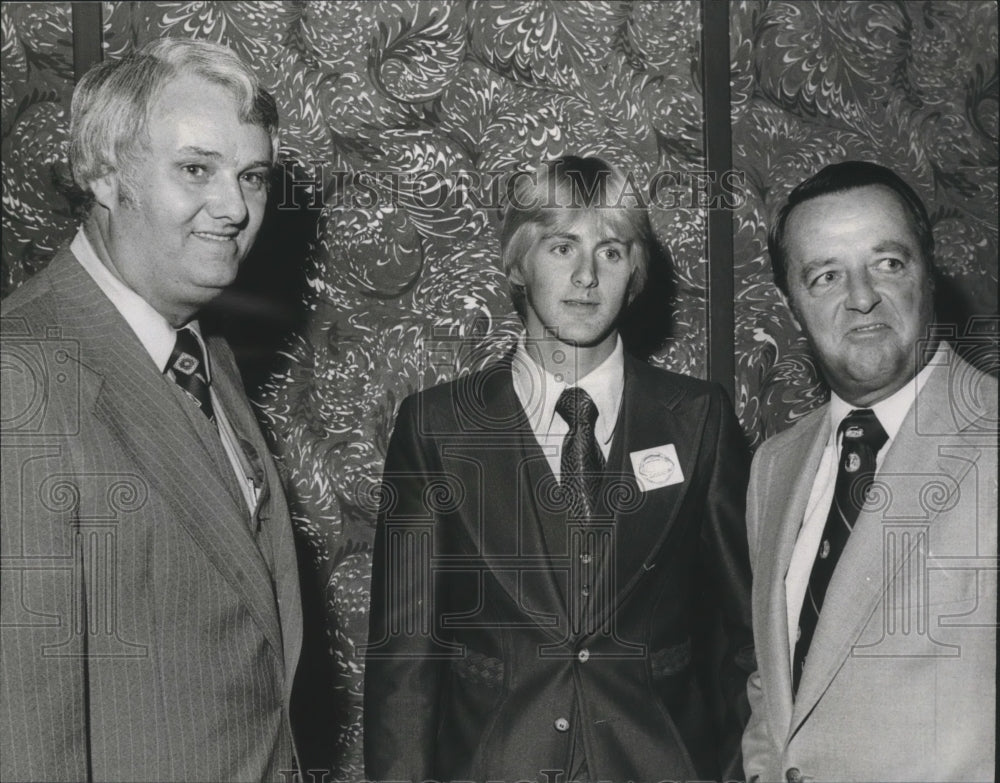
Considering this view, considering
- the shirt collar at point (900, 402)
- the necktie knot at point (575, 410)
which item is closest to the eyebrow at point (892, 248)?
the shirt collar at point (900, 402)

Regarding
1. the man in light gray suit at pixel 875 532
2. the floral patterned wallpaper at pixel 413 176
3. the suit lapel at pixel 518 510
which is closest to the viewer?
the man in light gray suit at pixel 875 532

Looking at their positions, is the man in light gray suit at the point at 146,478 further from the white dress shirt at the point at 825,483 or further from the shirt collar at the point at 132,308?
the white dress shirt at the point at 825,483

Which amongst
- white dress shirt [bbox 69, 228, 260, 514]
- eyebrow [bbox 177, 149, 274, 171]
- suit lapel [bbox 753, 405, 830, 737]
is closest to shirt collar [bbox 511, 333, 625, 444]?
suit lapel [bbox 753, 405, 830, 737]

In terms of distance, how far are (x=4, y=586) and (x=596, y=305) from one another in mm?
1053

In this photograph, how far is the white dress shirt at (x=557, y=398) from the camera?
199 cm

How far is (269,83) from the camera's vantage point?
220 centimetres

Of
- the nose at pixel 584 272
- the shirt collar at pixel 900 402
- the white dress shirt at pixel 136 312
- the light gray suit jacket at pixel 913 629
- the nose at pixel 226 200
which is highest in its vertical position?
the nose at pixel 226 200

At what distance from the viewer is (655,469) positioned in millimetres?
1991

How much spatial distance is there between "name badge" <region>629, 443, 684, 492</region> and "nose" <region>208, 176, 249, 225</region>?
79 cm

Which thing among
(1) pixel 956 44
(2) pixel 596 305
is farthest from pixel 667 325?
(1) pixel 956 44

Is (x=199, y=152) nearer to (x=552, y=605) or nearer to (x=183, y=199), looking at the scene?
(x=183, y=199)

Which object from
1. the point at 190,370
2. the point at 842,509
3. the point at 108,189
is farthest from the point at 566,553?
the point at 108,189

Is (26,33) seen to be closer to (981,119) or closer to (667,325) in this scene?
(667,325)

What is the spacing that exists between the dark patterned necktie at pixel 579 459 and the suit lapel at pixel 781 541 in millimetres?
297
